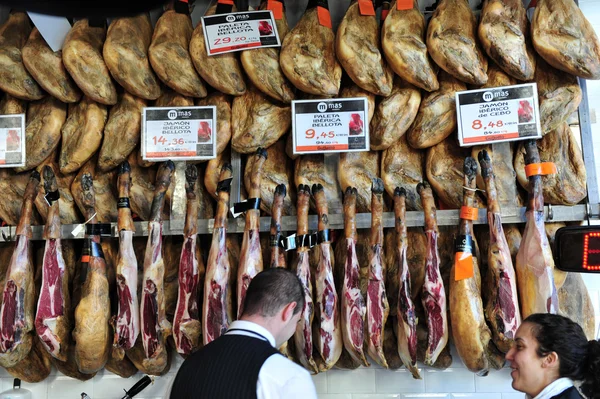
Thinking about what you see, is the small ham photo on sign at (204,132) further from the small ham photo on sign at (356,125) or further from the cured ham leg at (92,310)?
the small ham photo on sign at (356,125)

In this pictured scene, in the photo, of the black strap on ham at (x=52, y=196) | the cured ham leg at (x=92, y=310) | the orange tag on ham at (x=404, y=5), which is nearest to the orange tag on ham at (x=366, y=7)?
the orange tag on ham at (x=404, y=5)

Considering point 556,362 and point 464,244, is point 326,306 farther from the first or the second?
point 556,362

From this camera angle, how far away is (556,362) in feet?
9.13

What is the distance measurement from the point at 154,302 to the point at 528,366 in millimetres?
2373

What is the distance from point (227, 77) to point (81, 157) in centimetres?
116

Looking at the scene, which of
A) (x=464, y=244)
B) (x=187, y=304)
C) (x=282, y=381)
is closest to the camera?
(x=282, y=381)

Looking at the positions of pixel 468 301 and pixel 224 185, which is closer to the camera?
pixel 468 301

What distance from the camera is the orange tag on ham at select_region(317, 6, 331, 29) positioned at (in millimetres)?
4508

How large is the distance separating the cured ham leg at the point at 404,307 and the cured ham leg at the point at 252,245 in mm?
895

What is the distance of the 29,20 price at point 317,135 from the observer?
172 inches

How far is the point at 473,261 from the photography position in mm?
4027

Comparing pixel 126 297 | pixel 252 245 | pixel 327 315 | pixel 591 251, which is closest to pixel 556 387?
pixel 591 251

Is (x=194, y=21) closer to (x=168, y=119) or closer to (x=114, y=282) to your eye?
(x=168, y=119)

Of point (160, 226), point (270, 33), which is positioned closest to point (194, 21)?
point (270, 33)
